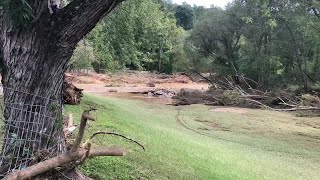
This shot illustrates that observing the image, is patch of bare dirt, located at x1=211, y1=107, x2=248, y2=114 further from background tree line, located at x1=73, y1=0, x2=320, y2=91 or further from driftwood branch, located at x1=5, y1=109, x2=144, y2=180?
driftwood branch, located at x1=5, y1=109, x2=144, y2=180

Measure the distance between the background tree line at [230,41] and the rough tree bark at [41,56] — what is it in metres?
9.75

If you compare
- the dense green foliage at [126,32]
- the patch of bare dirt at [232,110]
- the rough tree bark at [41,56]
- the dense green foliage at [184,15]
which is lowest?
the patch of bare dirt at [232,110]

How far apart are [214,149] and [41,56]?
20.6ft

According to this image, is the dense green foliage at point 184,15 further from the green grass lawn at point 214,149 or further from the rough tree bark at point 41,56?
the rough tree bark at point 41,56

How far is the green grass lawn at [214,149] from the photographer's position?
5.91 metres

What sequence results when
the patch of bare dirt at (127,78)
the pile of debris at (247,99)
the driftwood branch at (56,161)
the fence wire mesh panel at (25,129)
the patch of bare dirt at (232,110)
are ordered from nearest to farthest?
the driftwood branch at (56,161)
the fence wire mesh panel at (25,129)
the patch of bare dirt at (232,110)
the pile of debris at (247,99)
the patch of bare dirt at (127,78)

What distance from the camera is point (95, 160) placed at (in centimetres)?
565

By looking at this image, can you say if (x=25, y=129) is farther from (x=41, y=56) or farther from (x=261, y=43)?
(x=261, y=43)

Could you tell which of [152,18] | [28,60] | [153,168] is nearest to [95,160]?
[153,168]

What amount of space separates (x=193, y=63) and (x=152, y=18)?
20293mm

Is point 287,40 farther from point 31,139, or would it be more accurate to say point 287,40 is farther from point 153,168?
point 31,139

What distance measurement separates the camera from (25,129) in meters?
4.08

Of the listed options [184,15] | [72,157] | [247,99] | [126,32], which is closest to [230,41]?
[247,99]

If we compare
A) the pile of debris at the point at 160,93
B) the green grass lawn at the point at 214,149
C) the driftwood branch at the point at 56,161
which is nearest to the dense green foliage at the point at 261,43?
the pile of debris at the point at 160,93
